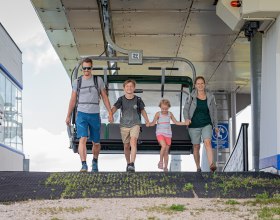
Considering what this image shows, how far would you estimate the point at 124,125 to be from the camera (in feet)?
46.8

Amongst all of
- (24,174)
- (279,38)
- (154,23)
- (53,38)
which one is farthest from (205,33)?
(24,174)

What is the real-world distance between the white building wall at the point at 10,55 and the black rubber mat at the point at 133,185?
18.1 metres

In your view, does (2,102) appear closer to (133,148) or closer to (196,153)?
(196,153)

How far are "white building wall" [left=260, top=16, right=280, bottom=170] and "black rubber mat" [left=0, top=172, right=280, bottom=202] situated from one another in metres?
1.48

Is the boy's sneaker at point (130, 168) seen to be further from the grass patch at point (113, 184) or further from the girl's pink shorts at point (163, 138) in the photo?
the girl's pink shorts at point (163, 138)

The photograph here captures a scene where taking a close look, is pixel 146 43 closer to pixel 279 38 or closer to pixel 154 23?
pixel 154 23

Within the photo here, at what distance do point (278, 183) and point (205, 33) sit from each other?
9.92m

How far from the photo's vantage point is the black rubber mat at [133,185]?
10680 mm

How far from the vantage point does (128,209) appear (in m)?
9.17

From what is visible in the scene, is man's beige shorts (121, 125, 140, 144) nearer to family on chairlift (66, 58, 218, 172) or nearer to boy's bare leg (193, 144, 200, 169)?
family on chairlift (66, 58, 218, 172)


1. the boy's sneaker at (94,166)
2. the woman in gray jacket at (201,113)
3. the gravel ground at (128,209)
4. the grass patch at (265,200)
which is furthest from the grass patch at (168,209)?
the woman in gray jacket at (201,113)

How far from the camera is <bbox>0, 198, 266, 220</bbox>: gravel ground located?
8.67 metres

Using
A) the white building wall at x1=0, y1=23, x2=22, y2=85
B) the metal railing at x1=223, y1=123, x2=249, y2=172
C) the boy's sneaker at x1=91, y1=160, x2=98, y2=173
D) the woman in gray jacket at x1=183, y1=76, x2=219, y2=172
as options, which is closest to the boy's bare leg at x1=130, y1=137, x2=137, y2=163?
the boy's sneaker at x1=91, y1=160, x2=98, y2=173

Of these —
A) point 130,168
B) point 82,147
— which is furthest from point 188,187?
point 82,147
